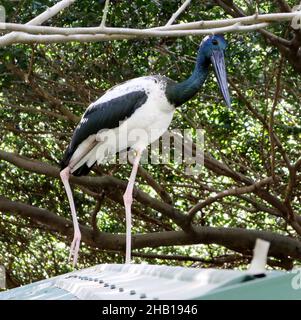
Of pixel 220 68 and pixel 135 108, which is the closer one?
pixel 220 68

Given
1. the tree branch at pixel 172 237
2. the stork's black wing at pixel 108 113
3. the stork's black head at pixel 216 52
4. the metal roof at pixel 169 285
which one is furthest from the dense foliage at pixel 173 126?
the metal roof at pixel 169 285

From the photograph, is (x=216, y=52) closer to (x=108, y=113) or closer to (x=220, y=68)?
(x=220, y=68)

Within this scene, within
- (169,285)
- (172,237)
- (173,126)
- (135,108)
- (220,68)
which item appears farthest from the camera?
(173,126)

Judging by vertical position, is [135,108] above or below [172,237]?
above

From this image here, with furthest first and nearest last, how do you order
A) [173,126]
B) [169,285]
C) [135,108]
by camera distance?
[173,126]
[135,108]
[169,285]

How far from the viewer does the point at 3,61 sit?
7188 millimetres

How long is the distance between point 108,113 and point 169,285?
178 inches

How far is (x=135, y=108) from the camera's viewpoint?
653 cm

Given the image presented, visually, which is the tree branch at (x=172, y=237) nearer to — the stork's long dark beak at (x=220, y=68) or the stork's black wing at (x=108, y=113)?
the stork's black wing at (x=108, y=113)

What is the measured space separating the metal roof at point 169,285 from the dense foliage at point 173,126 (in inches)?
139

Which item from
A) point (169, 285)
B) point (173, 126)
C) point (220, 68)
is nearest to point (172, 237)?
point (173, 126)

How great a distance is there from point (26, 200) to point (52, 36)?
20.3 ft
